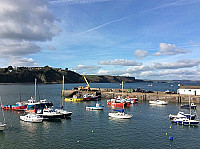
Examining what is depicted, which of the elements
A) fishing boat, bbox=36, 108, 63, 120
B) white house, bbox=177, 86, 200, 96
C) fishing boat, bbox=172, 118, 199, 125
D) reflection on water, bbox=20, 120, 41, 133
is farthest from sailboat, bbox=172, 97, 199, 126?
white house, bbox=177, 86, 200, 96

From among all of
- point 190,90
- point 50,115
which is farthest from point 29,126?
point 190,90

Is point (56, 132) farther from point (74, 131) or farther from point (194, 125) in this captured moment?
point (194, 125)

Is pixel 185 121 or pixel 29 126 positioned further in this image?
pixel 185 121

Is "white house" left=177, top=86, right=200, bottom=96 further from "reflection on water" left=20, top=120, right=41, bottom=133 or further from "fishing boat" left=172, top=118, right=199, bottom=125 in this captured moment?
"reflection on water" left=20, top=120, right=41, bottom=133

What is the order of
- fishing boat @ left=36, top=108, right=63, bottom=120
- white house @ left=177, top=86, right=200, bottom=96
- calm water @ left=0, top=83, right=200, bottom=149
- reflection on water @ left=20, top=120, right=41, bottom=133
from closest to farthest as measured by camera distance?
calm water @ left=0, top=83, right=200, bottom=149 → reflection on water @ left=20, top=120, right=41, bottom=133 → fishing boat @ left=36, top=108, right=63, bottom=120 → white house @ left=177, top=86, right=200, bottom=96

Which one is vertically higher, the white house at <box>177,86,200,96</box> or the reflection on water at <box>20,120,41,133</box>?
the white house at <box>177,86,200,96</box>

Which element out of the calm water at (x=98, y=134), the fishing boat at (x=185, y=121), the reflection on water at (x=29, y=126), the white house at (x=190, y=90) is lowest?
the calm water at (x=98, y=134)

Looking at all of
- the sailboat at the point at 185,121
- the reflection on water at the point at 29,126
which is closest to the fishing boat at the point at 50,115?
the reflection on water at the point at 29,126

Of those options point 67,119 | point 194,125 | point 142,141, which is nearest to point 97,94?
point 67,119

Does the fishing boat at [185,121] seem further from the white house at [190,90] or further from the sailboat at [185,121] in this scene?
the white house at [190,90]

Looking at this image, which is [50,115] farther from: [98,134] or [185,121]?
[185,121]

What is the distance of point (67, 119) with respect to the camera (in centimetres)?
5084

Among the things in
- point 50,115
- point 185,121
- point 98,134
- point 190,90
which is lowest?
point 98,134

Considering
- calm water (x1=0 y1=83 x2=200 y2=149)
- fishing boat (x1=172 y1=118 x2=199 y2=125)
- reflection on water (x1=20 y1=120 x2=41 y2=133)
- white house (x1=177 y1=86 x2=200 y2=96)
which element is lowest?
calm water (x1=0 y1=83 x2=200 y2=149)
